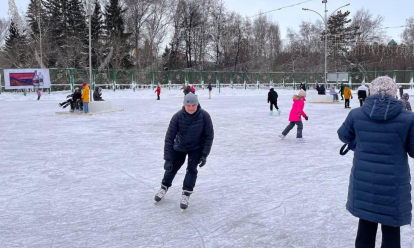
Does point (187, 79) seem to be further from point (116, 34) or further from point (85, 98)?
point (85, 98)

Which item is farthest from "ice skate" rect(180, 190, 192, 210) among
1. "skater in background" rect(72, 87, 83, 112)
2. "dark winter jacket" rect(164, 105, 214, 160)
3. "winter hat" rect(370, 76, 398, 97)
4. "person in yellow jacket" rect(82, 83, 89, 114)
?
"skater in background" rect(72, 87, 83, 112)

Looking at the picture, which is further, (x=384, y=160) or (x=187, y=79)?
(x=187, y=79)

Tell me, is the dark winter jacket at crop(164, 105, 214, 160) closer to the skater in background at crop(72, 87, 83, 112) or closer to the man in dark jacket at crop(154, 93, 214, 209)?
the man in dark jacket at crop(154, 93, 214, 209)

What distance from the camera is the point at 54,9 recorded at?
40.2m

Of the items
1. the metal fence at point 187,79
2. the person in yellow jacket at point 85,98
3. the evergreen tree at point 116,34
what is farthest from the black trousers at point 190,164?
the evergreen tree at point 116,34

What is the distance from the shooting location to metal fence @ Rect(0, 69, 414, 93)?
30.9 m

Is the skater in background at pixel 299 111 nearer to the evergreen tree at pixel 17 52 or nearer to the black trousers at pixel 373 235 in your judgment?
the black trousers at pixel 373 235

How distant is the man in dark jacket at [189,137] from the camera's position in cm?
394

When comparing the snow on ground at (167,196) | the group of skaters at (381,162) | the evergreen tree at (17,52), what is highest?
the evergreen tree at (17,52)

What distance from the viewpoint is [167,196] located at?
464cm

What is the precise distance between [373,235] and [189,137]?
6.82 feet

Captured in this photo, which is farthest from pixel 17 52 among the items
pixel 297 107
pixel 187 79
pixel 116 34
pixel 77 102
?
pixel 297 107

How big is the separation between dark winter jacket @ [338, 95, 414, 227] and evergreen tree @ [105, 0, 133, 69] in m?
37.3

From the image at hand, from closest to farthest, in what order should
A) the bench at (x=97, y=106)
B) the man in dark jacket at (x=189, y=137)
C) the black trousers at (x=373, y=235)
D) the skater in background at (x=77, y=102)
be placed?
1. the black trousers at (x=373, y=235)
2. the man in dark jacket at (x=189, y=137)
3. the bench at (x=97, y=106)
4. the skater in background at (x=77, y=102)
